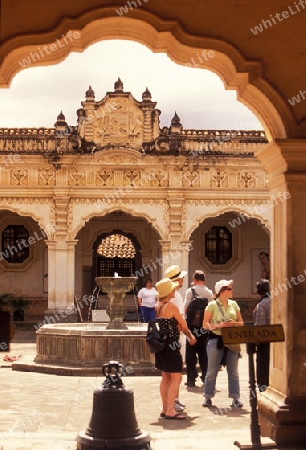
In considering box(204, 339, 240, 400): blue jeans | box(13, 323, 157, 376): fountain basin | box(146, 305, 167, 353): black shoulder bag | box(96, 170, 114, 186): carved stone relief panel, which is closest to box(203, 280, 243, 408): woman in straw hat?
box(204, 339, 240, 400): blue jeans

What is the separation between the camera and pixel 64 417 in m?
8.24

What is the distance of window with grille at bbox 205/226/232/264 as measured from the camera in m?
25.8

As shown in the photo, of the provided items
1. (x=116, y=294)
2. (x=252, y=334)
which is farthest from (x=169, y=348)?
(x=116, y=294)

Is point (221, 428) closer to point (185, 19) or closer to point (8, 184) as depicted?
point (185, 19)

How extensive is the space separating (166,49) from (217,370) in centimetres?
379

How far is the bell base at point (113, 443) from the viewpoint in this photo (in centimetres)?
608

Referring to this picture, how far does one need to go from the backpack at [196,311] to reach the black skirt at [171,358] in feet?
7.24

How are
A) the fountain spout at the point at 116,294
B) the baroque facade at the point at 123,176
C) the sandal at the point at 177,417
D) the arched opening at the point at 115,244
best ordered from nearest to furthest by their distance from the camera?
the sandal at the point at 177,417 < the fountain spout at the point at 116,294 < the baroque facade at the point at 123,176 < the arched opening at the point at 115,244

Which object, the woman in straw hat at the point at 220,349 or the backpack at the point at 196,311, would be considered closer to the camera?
the woman in straw hat at the point at 220,349

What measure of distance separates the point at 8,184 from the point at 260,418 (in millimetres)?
16357

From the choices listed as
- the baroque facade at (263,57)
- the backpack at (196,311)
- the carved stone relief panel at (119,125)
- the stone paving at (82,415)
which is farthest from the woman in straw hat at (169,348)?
the carved stone relief panel at (119,125)

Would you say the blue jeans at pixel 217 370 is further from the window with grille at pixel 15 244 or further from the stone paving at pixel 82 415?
the window with grille at pixel 15 244

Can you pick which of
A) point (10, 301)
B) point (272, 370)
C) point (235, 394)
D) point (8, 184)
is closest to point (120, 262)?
point (10, 301)

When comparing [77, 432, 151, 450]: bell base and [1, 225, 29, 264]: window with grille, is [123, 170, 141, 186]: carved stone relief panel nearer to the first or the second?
[1, 225, 29, 264]: window with grille
